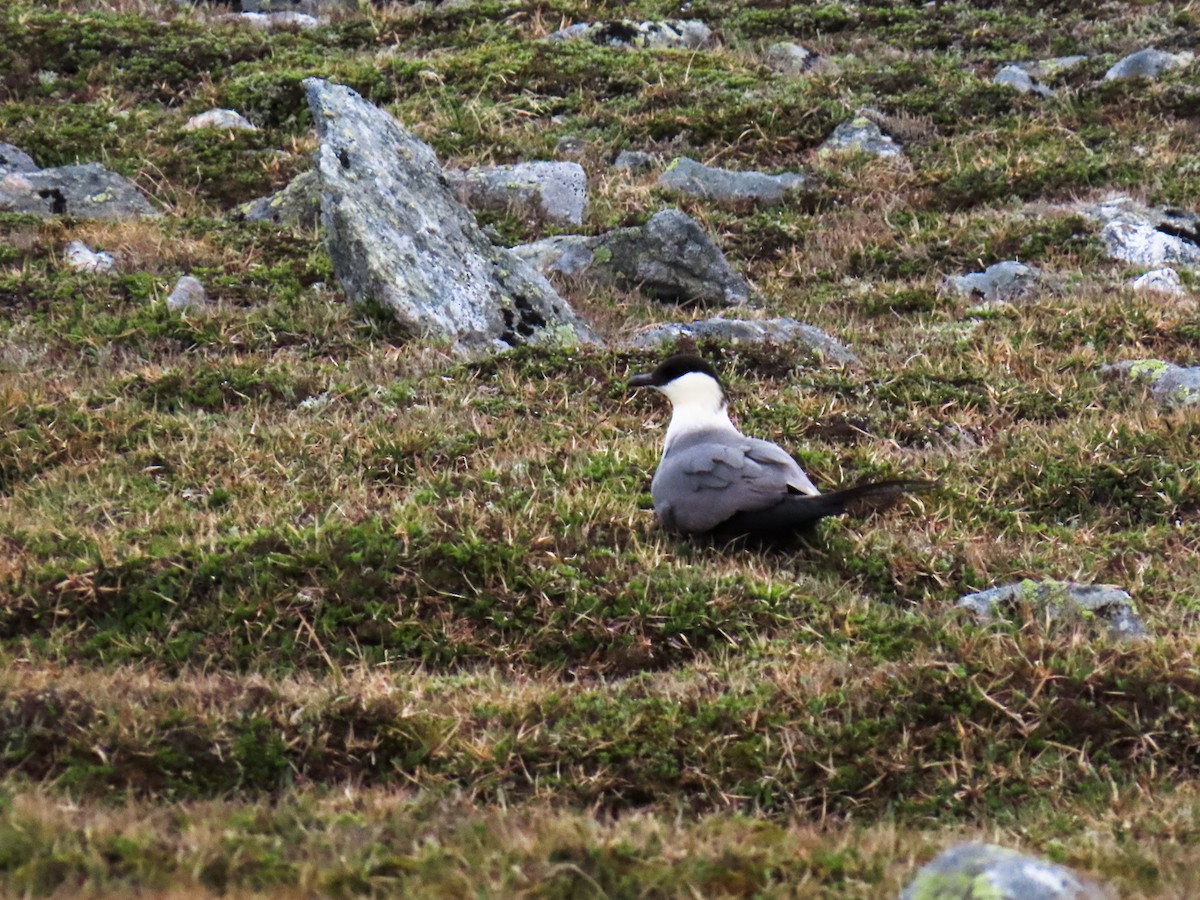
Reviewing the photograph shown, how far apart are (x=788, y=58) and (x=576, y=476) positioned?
11.2 metres

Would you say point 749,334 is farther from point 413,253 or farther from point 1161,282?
point 1161,282

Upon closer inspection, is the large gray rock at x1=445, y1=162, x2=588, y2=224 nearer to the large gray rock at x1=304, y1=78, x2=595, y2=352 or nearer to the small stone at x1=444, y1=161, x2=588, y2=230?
the small stone at x1=444, y1=161, x2=588, y2=230

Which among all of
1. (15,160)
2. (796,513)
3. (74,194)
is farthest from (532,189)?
(796,513)

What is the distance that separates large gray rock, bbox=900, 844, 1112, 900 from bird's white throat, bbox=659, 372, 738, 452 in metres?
3.89

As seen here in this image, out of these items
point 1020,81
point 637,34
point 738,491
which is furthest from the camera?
point 637,34

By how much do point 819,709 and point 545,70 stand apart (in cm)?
1226

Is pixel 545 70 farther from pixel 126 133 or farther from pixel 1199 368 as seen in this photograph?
pixel 1199 368

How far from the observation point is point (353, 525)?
6543mm

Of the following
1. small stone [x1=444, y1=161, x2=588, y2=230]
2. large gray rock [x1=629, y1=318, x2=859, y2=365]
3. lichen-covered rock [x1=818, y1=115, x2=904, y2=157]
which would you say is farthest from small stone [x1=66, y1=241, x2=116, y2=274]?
lichen-covered rock [x1=818, y1=115, x2=904, y2=157]

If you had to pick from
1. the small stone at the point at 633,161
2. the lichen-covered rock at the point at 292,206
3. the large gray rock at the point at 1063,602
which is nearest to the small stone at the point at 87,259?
the lichen-covered rock at the point at 292,206

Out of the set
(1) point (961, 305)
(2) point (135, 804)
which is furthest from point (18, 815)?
(1) point (961, 305)

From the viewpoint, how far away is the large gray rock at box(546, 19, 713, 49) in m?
17.6

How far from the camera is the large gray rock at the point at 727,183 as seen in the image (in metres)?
13.7

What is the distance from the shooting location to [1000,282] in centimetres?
1162
